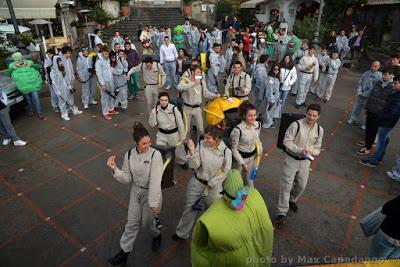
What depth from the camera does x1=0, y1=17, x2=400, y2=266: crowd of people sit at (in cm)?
287

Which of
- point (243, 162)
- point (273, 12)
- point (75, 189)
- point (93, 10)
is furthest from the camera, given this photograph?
point (273, 12)

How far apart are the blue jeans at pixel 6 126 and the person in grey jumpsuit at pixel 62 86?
1.57 m

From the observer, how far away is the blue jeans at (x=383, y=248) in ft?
11.2

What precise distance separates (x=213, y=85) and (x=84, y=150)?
4.99 metres

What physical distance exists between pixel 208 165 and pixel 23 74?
7084 mm

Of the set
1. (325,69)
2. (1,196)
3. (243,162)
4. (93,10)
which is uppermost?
(93,10)

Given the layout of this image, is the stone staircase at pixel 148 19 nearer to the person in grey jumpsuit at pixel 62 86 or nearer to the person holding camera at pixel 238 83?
the person in grey jumpsuit at pixel 62 86

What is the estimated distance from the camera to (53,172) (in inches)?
258

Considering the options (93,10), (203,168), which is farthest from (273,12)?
(203,168)

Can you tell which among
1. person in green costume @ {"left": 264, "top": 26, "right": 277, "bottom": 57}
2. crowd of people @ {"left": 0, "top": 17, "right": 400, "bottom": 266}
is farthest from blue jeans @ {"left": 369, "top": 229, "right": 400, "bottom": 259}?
person in green costume @ {"left": 264, "top": 26, "right": 277, "bottom": 57}

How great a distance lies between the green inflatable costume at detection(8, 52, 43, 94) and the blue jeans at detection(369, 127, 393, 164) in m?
9.27

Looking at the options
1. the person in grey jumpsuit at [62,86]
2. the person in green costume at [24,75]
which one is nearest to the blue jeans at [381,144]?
the person in grey jumpsuit at [62,86]

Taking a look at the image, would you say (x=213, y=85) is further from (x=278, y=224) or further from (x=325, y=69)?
(x=278, y=224)

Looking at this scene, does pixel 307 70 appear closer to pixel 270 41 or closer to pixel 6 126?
pixel 270 41
